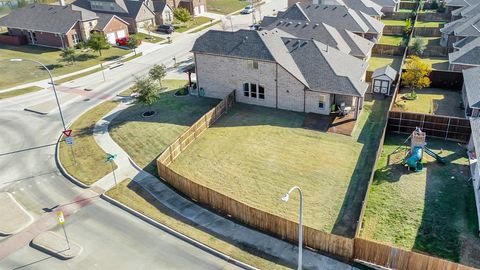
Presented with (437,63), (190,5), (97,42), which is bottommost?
(437,63)

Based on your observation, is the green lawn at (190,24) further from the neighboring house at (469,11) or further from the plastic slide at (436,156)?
the plastic slide at (436,156)

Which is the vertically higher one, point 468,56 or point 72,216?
point 468,56

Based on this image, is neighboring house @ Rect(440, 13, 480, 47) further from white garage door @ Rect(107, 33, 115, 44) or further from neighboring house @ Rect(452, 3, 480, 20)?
white garage door @ Rect(107, 33, 115, 44)

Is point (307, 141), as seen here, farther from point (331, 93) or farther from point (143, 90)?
point (143, 90)

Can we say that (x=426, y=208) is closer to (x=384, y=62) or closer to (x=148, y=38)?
(x=384, y=62)

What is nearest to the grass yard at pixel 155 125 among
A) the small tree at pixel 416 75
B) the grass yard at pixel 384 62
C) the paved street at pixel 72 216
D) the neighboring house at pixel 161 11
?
the paved street at pixel 72 216


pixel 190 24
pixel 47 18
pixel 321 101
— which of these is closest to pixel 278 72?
pixel 321 101
